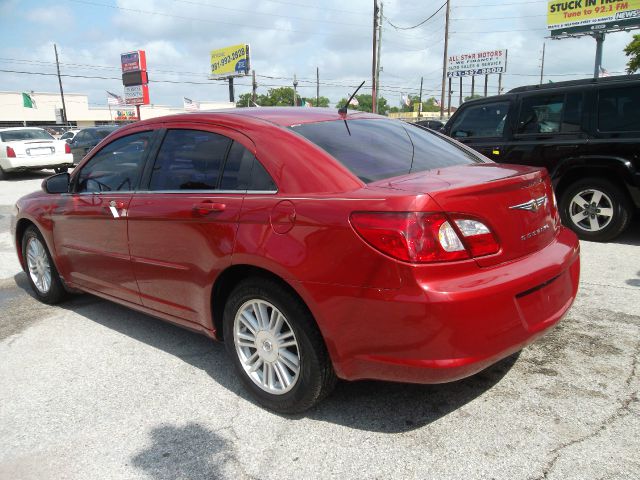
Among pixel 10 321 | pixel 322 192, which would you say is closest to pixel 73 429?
pixel 322 192

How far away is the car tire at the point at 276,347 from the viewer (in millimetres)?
2617

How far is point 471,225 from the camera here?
239 cm

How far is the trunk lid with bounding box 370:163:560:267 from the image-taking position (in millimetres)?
2395

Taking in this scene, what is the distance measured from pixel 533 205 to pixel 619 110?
163 inches

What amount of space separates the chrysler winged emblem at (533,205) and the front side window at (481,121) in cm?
453

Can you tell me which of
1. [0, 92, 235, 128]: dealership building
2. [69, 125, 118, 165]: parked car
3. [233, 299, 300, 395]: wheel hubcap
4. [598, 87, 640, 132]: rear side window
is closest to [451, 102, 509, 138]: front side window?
[598, 87, 640, 132]: rear side window

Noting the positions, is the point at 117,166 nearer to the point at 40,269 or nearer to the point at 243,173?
the point at 243,173

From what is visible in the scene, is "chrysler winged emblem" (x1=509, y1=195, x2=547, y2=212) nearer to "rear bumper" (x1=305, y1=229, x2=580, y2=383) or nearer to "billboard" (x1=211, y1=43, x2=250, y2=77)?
"rear bumper" (x1=305, y1=229, x2=580, y2=383)

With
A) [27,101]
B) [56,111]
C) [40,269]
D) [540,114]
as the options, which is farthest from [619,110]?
[56,111]

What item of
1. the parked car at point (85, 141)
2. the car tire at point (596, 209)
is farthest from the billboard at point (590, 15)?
the car tire at point (596, 209)

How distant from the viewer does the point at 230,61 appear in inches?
2334

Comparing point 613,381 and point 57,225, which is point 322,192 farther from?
point 57,225

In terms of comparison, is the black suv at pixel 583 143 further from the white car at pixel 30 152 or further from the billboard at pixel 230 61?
the billboard at pixel 230 61

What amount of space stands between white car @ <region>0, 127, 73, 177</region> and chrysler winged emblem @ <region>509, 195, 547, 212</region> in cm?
1605
